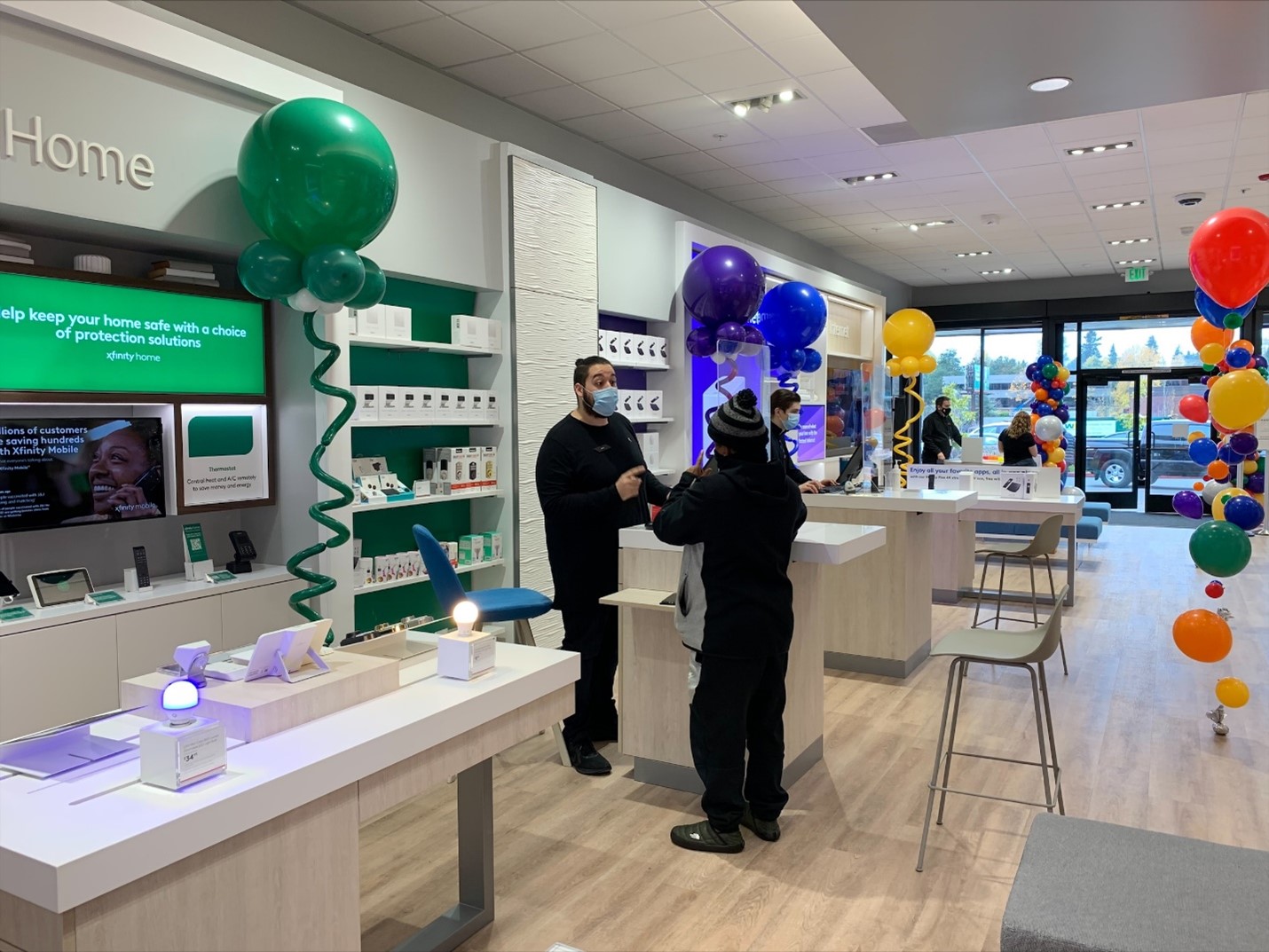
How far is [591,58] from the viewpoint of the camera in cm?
519

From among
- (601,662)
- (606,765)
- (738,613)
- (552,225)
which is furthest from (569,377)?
(738,613)

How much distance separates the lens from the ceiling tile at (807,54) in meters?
4.97

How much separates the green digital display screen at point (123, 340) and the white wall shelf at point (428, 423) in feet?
1.61

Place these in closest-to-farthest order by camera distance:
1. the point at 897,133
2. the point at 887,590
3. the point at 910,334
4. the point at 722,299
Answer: the point at 897,133
the point at 887,590
the point at 722,299
the point at 910,334

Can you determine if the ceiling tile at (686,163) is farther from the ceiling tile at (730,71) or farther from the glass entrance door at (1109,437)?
the glass entrance door at (1109,437)

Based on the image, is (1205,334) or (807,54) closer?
(807,54)

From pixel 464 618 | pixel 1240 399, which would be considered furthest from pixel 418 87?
pixel 1240 399

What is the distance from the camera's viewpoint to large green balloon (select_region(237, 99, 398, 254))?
3277 mm

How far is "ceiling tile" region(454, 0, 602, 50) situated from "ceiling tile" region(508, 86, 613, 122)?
750mm

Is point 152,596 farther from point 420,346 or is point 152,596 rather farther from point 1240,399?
point 1240,399

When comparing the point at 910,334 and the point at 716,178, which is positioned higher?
the point at 716,178

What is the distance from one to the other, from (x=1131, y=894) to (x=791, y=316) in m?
5.82

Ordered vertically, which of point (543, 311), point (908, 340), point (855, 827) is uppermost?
point (908, 340)

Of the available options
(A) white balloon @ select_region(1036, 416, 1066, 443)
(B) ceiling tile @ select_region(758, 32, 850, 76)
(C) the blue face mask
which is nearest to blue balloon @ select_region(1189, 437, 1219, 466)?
(B) ceiling tile @ select_region(758, 32, 850, 76)
